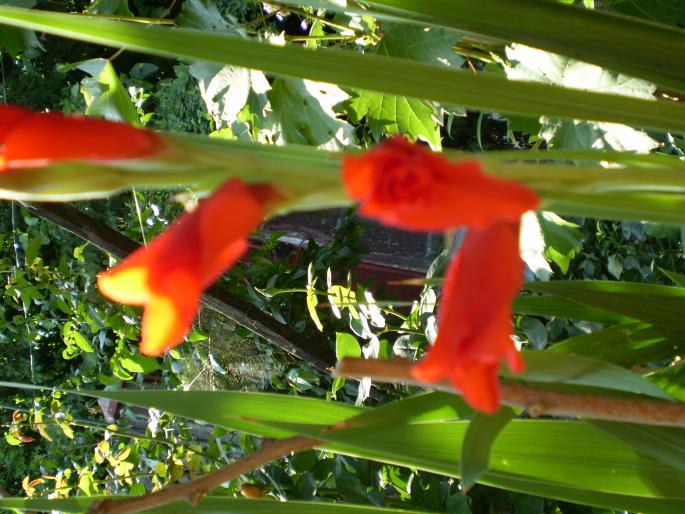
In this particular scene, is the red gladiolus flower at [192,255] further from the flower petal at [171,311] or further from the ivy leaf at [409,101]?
the ivy leaf at [409,101]

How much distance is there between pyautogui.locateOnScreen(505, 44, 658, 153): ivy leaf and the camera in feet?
2.68

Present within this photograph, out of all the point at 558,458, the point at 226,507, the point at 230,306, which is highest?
the point at 558,458

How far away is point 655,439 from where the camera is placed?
0.44 meters

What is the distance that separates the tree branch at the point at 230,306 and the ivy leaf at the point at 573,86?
58 centimetres

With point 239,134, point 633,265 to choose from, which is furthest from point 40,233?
point 633,265

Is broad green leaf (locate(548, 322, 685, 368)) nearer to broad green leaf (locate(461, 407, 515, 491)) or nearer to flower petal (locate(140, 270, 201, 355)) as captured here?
broad green leaf (locate(461, 407, 515, 491))

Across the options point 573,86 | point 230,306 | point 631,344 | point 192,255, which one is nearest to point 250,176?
point 192,255

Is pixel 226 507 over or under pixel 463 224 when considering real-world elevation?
under

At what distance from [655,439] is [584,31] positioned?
0.84ft

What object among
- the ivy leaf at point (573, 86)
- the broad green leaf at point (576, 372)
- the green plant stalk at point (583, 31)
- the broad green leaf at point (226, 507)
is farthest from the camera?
the ivy leaf at point (573, 86)

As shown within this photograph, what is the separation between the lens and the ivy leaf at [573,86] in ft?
2.68

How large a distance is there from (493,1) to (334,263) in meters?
1.00

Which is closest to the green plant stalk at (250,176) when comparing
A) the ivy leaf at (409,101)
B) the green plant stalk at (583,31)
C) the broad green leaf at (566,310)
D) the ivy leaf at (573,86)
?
the green plant stalk at (583,31)

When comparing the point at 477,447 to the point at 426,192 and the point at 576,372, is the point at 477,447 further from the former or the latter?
the point at 426,192
